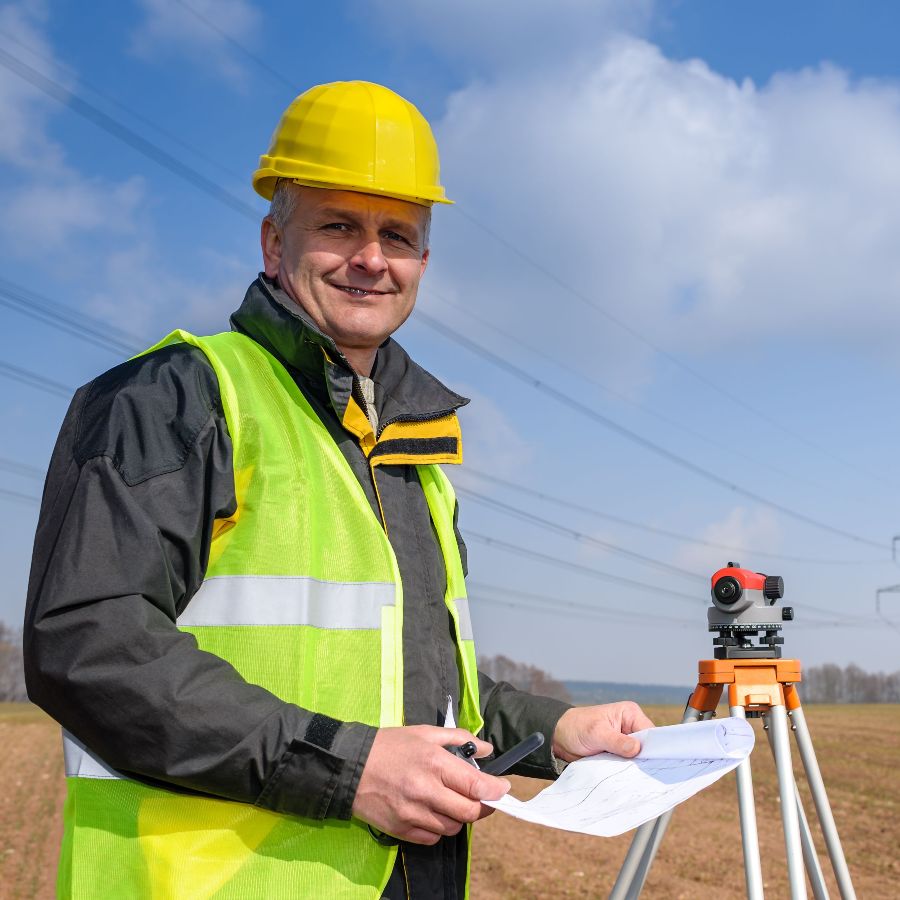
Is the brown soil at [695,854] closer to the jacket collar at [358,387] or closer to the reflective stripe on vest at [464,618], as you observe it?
the reflective stripe on vest at [464,618]

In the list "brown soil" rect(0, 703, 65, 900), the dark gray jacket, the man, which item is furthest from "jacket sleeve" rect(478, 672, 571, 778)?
"brown soil" rect(0, 703, 65, 900)

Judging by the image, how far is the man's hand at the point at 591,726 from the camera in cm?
233

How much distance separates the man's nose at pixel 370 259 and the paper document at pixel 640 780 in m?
1.13

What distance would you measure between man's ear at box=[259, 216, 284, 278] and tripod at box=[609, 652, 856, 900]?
176 cm

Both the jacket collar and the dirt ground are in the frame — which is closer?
the jacket collar

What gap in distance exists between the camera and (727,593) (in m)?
3.45

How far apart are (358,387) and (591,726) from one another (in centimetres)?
93

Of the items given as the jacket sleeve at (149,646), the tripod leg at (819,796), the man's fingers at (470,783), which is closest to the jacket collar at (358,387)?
the jacket sleeve at (149,646)

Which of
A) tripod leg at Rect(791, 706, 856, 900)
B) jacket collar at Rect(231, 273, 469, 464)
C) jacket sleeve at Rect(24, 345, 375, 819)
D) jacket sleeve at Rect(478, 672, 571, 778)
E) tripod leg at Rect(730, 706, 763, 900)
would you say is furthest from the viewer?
tripod leg at Rect(791, 706, 856, 900)

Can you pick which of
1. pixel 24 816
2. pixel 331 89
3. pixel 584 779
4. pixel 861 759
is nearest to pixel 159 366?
pixel 331 89

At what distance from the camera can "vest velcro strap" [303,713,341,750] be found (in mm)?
1679

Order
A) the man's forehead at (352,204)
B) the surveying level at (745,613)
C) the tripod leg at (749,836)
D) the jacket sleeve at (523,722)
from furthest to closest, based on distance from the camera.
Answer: the surveying level at (745,613) → the tripod leg at (749,836) → the jacket sleeve at (523,722) → the man's forehead at (352,204)

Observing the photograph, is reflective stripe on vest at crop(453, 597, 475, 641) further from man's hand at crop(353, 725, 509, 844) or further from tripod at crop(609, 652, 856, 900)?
tripod at crop(609, 652, 856, 900)

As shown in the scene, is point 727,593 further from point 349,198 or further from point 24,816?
point 24,816
